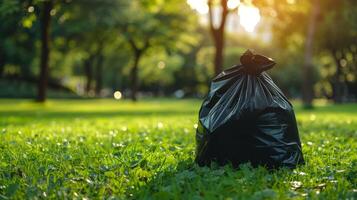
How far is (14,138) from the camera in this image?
24.5 feet

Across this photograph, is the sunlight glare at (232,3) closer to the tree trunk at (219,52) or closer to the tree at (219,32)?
the tree at (219,32)

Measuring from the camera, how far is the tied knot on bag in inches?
204

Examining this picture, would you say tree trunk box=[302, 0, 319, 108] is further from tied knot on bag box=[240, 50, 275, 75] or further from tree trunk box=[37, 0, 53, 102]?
tied knot on bag box=[240, 50, 275, 75]

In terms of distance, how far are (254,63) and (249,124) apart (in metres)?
0.69

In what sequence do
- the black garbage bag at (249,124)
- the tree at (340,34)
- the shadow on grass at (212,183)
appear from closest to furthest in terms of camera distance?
the shadow on grass at (212,183) → the black garbage bag at (249,124) → the tree at (340,34)

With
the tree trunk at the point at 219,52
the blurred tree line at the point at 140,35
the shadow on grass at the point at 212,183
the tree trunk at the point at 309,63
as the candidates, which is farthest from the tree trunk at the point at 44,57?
the shadow on grass at the point at 212,183

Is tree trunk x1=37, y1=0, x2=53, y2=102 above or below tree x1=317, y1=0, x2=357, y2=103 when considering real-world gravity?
below

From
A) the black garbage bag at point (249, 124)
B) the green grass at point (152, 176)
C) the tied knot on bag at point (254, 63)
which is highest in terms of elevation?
the tied knot on bag at point (254, 63)

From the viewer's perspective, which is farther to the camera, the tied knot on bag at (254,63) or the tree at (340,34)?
the tree at (340,34)

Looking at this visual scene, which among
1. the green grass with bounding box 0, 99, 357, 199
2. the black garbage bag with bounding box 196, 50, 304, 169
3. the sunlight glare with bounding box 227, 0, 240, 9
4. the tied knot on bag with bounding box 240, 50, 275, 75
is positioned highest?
the sunlight glare with bounding box 227, 0, 240, 9

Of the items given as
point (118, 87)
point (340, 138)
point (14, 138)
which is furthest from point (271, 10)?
point (118, 87)

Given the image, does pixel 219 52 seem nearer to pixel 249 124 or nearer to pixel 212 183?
pixel 249 124

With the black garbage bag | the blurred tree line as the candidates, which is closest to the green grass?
the black garbage bag

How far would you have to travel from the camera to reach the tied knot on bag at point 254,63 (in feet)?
17.0
